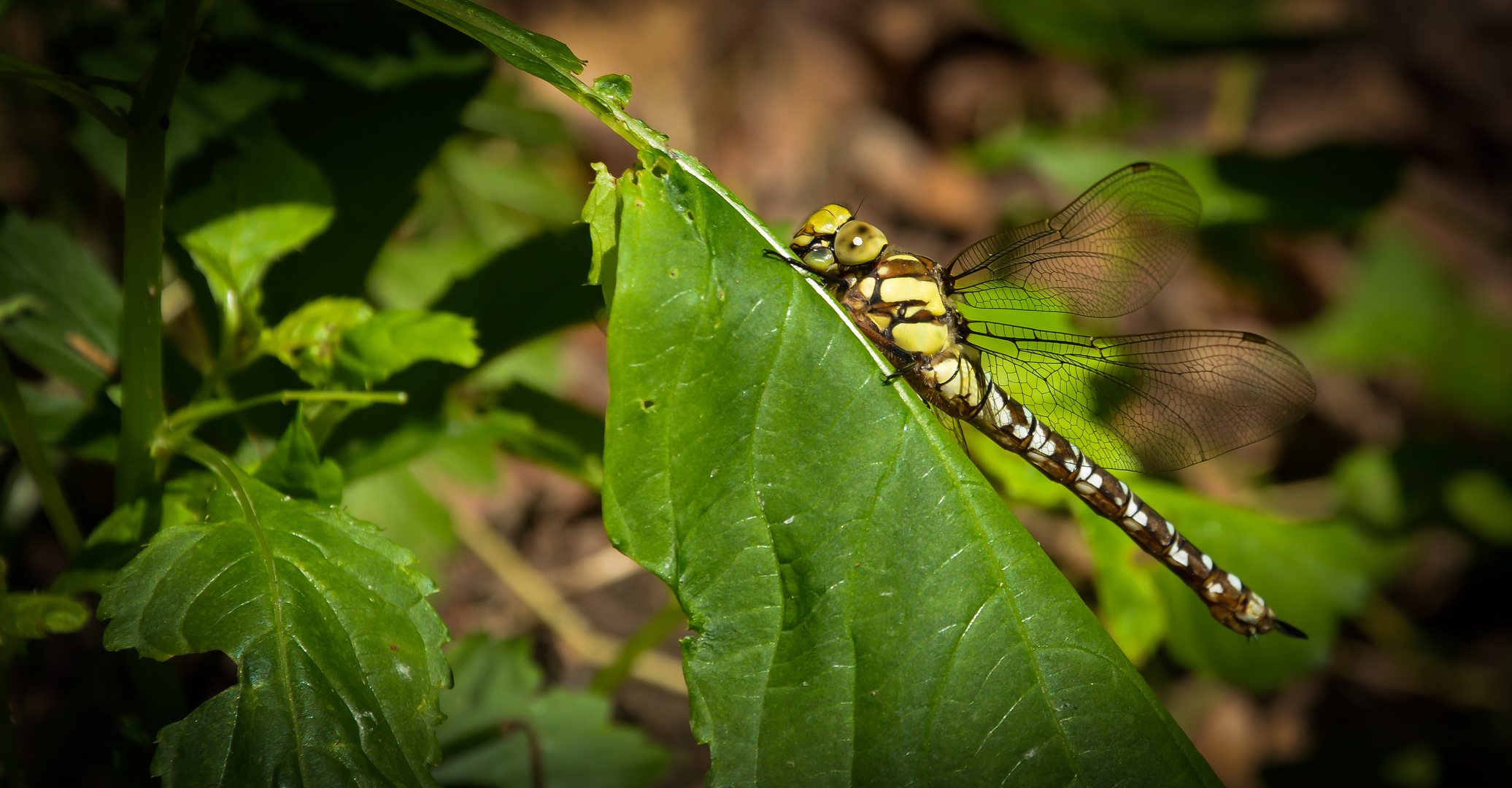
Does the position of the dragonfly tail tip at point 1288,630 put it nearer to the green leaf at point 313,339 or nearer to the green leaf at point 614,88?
the green leaf at point 614,88

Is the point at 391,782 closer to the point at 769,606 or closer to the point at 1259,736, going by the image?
the point at 769,606

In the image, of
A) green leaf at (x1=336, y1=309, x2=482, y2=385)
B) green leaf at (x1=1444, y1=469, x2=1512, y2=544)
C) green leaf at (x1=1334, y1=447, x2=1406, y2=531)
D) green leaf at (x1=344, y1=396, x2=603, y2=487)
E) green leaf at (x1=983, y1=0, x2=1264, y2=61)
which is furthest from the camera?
green leaf at (x1=983, y1=0, x2=1264, y2=61)

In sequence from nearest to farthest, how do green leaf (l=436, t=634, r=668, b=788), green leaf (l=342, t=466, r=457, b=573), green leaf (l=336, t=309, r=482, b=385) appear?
green leaf (l=336, t=309, r=482, b=385), green leaf (l=436, t=634, r=668, b=788), green leaf (l=342, t=466, r=457, b=573)

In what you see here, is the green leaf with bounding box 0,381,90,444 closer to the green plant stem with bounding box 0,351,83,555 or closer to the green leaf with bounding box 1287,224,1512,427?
the green plant stem with bounding box 0,351,83,555

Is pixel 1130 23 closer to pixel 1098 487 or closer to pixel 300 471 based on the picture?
pixel 1098 487

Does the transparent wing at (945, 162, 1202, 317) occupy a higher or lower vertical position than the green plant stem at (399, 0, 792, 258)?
higher

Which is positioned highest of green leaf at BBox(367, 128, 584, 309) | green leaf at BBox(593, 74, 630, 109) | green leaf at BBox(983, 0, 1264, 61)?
green leaf at BBox(983, 0, 1264, 61)

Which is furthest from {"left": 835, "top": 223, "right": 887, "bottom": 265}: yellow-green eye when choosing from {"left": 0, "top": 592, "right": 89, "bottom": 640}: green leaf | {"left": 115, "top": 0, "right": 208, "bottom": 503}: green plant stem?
{"left": 0, "top": 592, "right": 89, "bottom": 640}: green leaf

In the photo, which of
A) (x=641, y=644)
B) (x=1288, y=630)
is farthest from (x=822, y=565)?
(x=1288, y=630)
